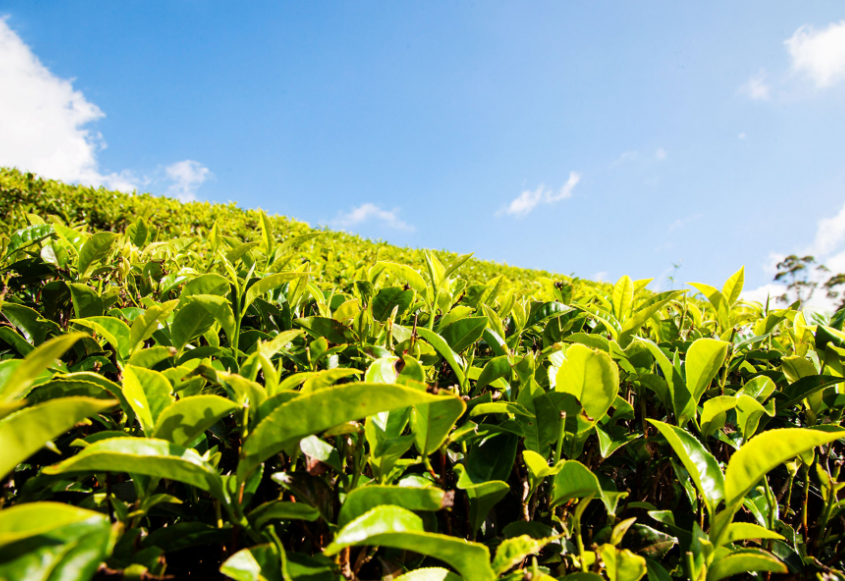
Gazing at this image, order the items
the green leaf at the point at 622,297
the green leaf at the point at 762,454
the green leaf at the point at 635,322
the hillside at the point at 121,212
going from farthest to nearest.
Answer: the hillside at the point at 121,212, the green leaf at the point at 622,297, the green leaf at the point at 635,322, the green leaf at the point at 762,454

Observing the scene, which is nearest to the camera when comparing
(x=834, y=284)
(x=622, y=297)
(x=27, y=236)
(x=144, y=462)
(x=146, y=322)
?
(x=144, y=462)

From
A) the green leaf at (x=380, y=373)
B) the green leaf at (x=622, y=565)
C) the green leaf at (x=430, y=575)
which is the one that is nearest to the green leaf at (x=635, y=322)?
the green leaf at (x=622, y=565)

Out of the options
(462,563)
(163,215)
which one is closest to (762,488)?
(462,563)

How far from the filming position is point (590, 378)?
3.95 ft

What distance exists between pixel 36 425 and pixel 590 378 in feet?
3.86

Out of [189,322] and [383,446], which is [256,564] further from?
[189,322]

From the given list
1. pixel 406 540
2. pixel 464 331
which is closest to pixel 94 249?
pixel 464 331

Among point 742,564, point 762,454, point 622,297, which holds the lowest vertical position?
point 742,564

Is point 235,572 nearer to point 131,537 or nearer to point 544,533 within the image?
point 131,537

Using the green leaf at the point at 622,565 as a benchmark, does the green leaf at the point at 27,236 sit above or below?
above

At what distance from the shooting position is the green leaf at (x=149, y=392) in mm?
1057

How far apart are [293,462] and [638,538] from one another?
3.30ft

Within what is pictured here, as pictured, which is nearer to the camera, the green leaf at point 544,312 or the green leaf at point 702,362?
the green leaf at point 702,362

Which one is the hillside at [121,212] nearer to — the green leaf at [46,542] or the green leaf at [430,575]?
the green leaf at [430,575]
